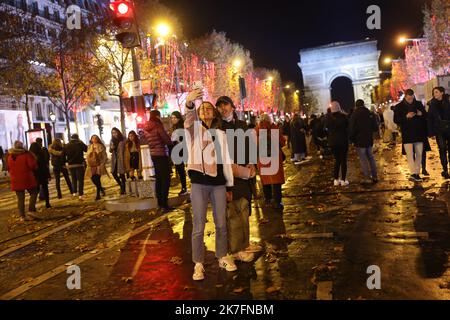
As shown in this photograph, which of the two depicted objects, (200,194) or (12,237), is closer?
(200,194)

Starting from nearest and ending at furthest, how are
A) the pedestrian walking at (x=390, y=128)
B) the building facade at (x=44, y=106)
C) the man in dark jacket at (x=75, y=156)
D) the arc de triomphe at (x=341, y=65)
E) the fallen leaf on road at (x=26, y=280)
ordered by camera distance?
the fallen leaf on road at (x=26, y=280), the man in dark jacket at (x=75, y=156), the pedestrian walking at (x=390, y=128), the building facade at (x=44, y=106), the arc de triomphe at (x=341, y=65)

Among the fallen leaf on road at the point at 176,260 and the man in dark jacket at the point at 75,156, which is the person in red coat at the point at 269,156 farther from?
the man in dark jacket at the point at 75,156

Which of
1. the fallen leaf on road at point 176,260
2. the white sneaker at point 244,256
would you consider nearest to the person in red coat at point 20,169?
the fallen leaf on road at point 176,260

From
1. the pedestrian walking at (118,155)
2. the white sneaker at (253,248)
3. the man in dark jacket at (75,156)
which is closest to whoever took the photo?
the white sneaker at (253,248)

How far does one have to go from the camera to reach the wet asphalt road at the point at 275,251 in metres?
4.88

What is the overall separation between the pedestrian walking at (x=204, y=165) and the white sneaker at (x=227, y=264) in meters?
0.31

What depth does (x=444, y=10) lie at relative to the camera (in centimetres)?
4788

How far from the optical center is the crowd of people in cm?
532

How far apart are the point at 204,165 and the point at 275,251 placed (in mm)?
1692

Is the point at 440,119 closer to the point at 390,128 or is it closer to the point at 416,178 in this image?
the point at 416,178

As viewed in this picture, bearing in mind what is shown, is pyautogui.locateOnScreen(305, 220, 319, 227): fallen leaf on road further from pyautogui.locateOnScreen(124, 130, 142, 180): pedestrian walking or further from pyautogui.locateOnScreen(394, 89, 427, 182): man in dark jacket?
pyautogui.locateOnScreen(124, 130, 142, 180): pedestrian walking

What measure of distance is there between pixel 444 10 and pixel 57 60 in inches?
1426
